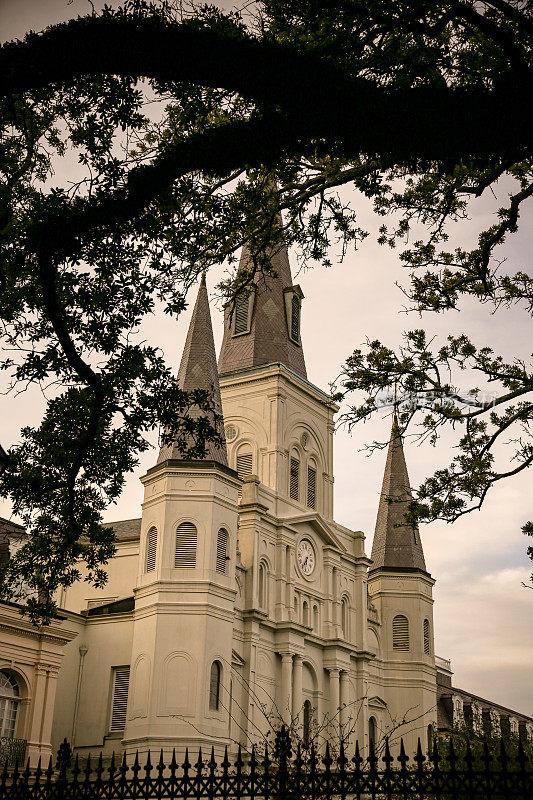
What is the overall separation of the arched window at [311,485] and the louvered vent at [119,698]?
510 inches

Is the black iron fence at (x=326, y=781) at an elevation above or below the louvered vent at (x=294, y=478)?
below

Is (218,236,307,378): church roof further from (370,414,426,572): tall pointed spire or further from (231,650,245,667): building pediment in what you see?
(231,650,245,667): building pediment

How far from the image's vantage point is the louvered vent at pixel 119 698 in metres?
35.6

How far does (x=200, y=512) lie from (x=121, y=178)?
2606cm

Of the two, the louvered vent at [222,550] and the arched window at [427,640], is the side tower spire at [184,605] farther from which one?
the arched window at [427,640]

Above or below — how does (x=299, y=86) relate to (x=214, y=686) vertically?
below

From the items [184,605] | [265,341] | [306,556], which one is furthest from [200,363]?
[306,556]

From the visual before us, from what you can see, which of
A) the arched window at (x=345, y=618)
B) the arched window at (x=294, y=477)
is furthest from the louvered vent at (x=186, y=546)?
the arched window at (x=345, y=618)

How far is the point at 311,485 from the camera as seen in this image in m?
45.9

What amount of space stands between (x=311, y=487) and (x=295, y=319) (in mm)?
9412

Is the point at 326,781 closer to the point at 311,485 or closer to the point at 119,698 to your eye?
the point at 119,698

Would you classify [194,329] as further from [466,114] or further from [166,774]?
[466,114]

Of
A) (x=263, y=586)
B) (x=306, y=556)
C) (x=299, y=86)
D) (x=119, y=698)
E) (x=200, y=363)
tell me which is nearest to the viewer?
(x=299, y=86)

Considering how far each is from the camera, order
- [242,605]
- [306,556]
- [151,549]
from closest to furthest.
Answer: [151,549] < [242,605] < [306,556]
